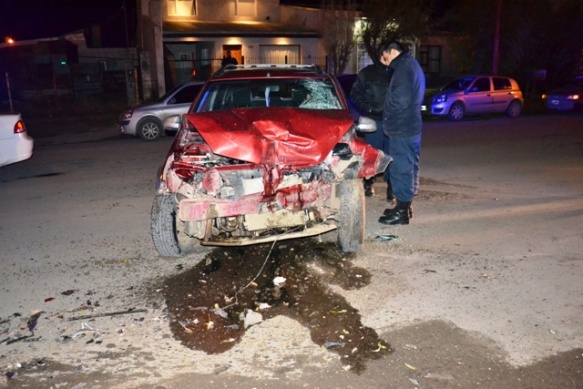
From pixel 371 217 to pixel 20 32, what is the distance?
25.1m

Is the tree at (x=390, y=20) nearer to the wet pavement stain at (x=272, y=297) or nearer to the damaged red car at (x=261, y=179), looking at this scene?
the damaged red car at (x=261, y=179)

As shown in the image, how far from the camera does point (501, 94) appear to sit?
19578 mm

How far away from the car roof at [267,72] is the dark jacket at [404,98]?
898 mm

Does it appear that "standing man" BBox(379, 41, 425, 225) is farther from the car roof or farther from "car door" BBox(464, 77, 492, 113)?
"car door" BBox(464, 77, 492, 113)

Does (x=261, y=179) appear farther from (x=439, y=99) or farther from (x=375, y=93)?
(x=439, y=99)

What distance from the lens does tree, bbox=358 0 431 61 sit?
88.2 feet

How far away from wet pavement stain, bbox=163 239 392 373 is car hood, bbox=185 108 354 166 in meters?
1.10

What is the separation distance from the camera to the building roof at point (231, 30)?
1050 inches

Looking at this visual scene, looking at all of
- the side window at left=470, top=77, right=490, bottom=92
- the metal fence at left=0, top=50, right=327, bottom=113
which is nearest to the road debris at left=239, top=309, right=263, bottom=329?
the side window at left=470, top=77, right=490, bottom=92

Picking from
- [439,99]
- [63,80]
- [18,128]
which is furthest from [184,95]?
[63,80]

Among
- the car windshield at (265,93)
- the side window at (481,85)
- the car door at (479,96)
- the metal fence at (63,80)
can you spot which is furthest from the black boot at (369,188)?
the metal fence at (63,80)

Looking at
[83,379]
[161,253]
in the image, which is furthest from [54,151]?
[83,379]

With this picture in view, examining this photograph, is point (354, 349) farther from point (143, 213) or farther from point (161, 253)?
point (143, 213)

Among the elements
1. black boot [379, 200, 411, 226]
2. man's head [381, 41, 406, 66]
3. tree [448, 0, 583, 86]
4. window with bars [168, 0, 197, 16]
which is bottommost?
black boot [379, 200, 411, 226]
